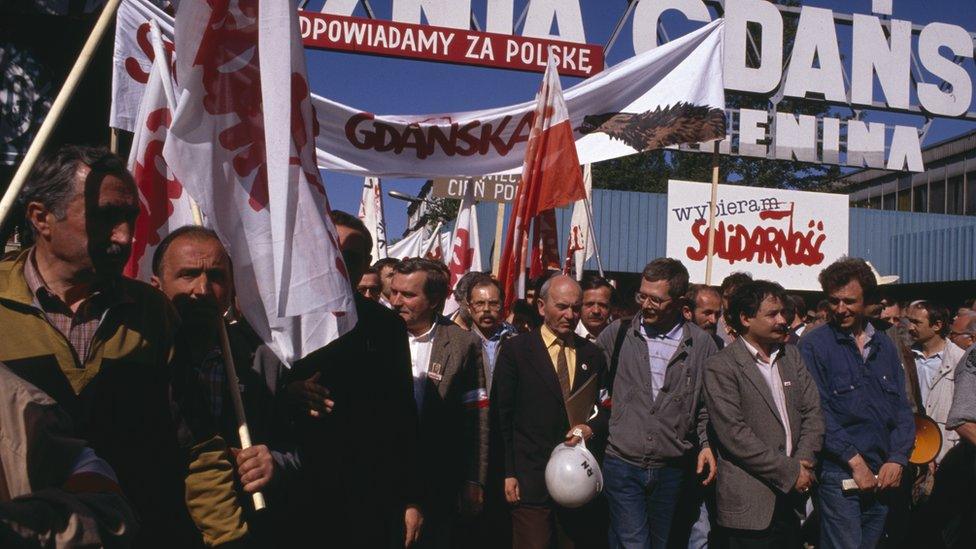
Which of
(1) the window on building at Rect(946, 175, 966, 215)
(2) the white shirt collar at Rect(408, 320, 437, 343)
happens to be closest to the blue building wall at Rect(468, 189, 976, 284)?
(2) the white shirt collar at Rect(408, 320, 437, 343)

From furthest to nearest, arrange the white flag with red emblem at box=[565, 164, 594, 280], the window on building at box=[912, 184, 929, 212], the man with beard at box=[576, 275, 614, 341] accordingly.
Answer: the window on building at box=[912, 184, 929, 212] < the white flag with red emblem at box=[565, 164, 594, 280] < the man with beard at box=[576, 275, 614, 341]

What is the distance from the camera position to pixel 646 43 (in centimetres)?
1630

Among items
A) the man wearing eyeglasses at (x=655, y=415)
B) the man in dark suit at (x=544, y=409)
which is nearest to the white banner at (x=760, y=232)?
the man wearing eyeglasses at (x=655, y=415)

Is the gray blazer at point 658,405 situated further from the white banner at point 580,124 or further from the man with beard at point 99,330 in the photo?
the man with beard at point 99,330

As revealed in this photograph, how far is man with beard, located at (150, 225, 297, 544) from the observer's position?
2.75 m

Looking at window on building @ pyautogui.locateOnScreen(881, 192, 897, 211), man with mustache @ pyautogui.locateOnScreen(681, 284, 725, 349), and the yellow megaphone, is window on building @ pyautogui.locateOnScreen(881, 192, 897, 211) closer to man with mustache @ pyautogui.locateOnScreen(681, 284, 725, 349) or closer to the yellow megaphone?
man with mustache @ pyautogui.locateOnScreen(681, 284, 725, 349)

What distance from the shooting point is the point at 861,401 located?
530 centimetres

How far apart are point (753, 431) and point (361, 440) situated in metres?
2.62

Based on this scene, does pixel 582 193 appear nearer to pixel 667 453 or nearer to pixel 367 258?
pixel 667 453

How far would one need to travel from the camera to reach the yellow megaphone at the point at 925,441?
5934 millimetres

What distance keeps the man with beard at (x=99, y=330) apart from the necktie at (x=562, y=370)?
9.99 ft

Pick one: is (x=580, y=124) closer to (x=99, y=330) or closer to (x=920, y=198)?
(x=99, y=330)

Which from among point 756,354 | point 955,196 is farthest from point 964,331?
point 955,196

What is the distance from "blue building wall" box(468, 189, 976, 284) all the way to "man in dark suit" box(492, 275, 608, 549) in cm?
1352
